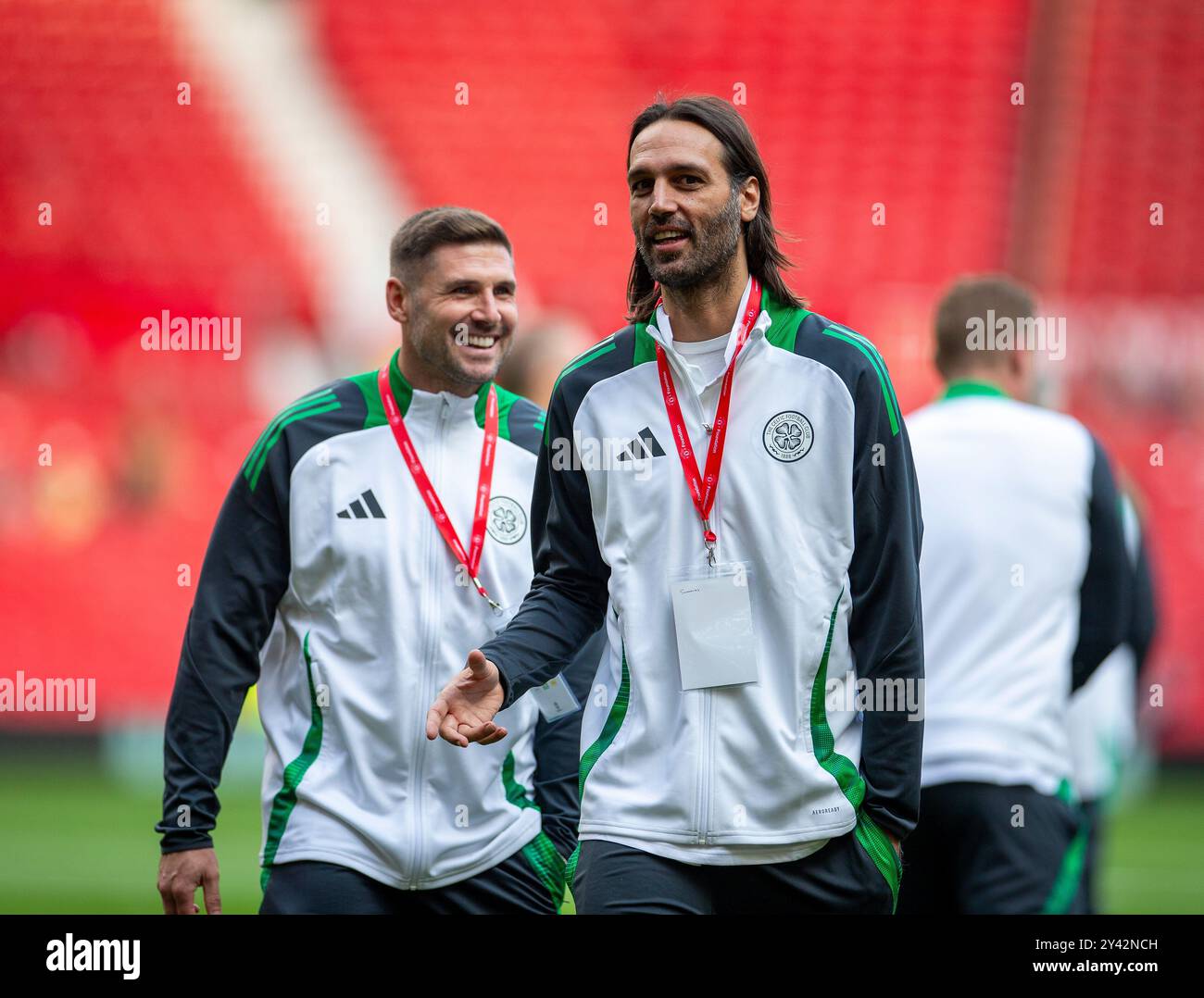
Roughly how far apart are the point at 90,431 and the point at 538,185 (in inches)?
152

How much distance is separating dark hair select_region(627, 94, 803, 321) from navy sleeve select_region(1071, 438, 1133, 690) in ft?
4.14

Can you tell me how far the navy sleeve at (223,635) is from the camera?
11.9ft

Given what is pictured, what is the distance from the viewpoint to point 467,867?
11.7 ft

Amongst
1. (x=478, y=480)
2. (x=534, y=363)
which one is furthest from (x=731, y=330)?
(x=534, y=363)

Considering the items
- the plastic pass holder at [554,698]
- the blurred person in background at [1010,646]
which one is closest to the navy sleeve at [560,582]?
the plastic pass holder at [554,698]

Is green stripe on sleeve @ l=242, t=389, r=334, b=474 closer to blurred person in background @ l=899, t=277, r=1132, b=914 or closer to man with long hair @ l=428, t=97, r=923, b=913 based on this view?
man with long hair @ l=428, t=97, r=923, b=913

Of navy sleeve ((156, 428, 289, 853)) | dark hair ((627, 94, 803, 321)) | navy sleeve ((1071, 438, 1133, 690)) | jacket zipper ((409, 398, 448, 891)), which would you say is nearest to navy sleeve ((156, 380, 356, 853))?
navy sleeve ((156, 428, 289, 853))

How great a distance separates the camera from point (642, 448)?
9.91 feet

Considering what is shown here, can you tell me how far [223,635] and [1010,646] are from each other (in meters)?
1.84

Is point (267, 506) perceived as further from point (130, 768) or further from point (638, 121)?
point (130, 768)

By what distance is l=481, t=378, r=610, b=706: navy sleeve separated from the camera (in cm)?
308

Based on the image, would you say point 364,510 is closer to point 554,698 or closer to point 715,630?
point 554,698
